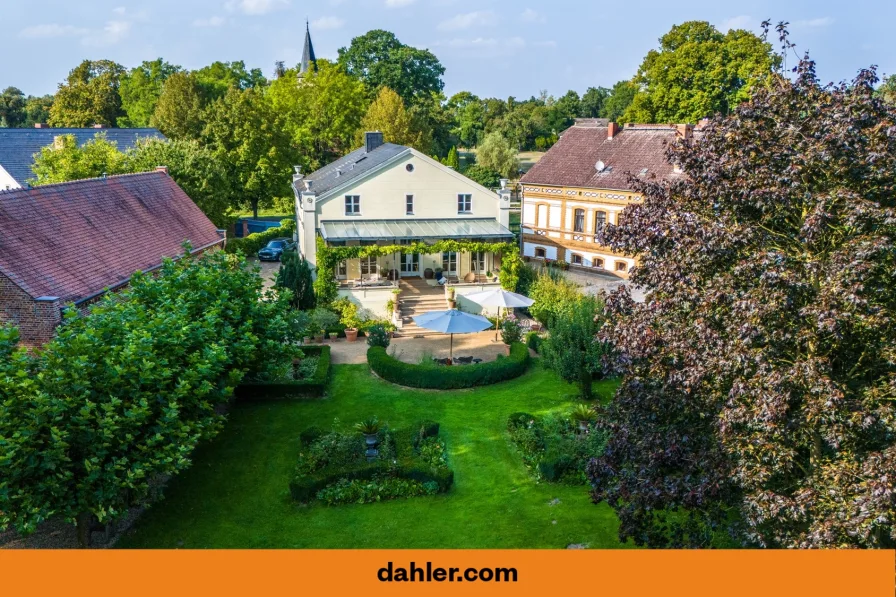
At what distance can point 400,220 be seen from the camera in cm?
3356

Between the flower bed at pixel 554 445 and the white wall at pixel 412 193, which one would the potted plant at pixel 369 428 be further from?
the white wall at pixel 412 193

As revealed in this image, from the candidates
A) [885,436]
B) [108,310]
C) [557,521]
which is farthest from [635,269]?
[108,310]

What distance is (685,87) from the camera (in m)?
55.2

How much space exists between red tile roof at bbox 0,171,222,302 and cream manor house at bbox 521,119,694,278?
858 inches

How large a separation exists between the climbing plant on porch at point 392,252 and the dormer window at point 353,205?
7.73 ft

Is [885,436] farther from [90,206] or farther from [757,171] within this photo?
[90,206]

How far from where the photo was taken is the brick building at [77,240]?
1797 centimetres

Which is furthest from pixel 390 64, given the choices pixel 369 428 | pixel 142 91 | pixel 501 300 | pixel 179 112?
pixel 369 428

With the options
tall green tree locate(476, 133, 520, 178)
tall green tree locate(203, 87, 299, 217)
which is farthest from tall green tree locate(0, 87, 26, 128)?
tall green tree locate(476, 133, 520, 178)

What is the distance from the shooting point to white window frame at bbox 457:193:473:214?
33.7 m

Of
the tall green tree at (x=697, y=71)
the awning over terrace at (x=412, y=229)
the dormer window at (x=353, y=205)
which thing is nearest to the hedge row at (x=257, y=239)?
the dormer window at (x=353, y=205)

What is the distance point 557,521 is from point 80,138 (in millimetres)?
50013

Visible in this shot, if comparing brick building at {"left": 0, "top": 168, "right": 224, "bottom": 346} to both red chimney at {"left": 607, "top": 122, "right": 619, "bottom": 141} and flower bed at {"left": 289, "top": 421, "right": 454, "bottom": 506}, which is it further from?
red chimney at {"left": 607, "top": 122, "right": 619, "bottom": 141}

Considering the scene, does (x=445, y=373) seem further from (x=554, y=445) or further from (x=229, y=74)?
(x=229, y=74)
